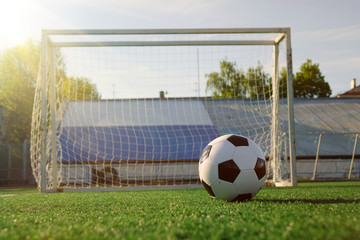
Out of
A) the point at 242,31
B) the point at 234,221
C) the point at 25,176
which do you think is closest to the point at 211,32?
the point at 242,31

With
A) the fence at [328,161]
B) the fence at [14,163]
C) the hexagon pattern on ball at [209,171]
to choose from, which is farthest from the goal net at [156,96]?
the hexagon pattern on ball at [209,171]

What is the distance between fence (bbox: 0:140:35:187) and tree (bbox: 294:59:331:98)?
96.5 ft

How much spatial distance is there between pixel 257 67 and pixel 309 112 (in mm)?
11291

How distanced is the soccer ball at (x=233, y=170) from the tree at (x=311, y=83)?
36235mm

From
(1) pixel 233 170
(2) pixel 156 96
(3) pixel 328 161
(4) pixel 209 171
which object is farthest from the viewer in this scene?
(3) pixel 328 161

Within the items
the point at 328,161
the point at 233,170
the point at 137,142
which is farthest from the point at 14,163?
the point at 233,170

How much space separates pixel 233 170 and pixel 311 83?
1462 inches

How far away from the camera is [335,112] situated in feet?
69.8

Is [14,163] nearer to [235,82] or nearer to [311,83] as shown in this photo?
[235,82]

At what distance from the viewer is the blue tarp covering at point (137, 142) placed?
1641 cm

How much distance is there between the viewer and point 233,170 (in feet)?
15.0

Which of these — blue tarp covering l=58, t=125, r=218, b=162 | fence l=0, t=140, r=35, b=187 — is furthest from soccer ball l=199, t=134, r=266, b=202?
fence l=0, t=140, r=35, b=187

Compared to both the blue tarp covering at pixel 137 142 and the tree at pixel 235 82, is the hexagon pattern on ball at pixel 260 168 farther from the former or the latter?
the blue tarp covering at pixel 137 142

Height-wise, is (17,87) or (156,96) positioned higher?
(17,87)
